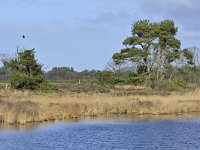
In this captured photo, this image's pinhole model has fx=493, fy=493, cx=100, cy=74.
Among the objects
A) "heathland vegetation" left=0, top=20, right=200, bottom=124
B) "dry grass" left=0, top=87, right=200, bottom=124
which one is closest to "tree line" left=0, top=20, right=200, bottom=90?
"heathland vegetation" left=0, top=20, right=200, bottom=124

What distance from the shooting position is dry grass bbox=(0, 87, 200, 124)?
84.2 ft

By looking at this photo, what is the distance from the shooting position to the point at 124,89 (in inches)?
1965

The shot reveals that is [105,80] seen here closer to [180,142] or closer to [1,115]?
[1,115]

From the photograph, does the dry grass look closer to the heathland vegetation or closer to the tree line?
the heathland vegetation

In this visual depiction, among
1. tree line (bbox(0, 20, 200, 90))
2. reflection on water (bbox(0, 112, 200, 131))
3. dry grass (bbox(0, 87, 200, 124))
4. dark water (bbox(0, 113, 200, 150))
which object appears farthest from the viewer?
tree line (bbox(0, 20, 200, 90))

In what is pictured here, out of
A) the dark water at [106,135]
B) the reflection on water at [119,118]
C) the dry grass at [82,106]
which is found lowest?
the dark water at [106,135]

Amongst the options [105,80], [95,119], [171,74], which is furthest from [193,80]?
[95,119]

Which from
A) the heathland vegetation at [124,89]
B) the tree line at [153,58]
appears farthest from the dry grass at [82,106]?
the tree line at [153,58]

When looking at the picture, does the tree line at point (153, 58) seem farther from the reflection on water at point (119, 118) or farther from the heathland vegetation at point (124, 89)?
the reflection on water at point (119, 118)

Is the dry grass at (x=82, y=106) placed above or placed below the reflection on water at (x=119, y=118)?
above

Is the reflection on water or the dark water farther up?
the reflection on water

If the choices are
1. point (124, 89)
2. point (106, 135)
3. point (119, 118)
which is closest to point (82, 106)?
point (119, 118)

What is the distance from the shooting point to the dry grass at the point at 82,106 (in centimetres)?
2566

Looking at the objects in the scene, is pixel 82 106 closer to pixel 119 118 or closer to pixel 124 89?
pixel 119 118
